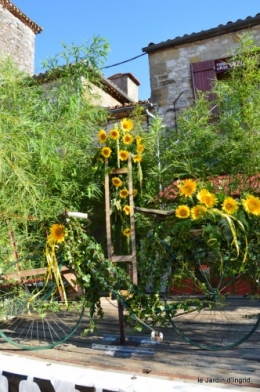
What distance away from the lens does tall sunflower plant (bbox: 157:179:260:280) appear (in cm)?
235

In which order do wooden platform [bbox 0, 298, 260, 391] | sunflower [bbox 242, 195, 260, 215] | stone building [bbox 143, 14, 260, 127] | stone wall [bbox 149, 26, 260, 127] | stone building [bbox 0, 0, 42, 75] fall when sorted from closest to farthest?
wooden platform [bbox 0, 298, 260, 391], sunflower [bbox 242, 195, 260, 215], stone building [bbox 143, 14, 260, 127], stone wall [bbox 149, 26, 260, 127], stone building [bbox 0, 0, 42, 75]

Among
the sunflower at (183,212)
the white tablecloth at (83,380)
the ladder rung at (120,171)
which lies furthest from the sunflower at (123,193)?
the white tablecloth at (83,380)

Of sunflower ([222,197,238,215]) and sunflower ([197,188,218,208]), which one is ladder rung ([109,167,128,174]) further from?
sunflower ([222,197,238,215])

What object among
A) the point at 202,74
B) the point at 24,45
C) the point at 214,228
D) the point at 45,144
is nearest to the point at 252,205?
the point at 214,228

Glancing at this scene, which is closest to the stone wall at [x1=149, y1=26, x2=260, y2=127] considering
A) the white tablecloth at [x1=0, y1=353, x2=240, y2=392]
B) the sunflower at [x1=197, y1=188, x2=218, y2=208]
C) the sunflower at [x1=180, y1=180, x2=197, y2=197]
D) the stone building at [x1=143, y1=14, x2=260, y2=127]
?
the stone building at [x1=143, y1=14, x2=260, y2=127]

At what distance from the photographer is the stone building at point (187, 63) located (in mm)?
7719

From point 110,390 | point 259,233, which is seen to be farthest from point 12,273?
point 259,233

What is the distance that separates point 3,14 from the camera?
36.6 feet

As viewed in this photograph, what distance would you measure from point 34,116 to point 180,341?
8.19 ft

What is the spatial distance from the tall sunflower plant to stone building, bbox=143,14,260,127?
546cm

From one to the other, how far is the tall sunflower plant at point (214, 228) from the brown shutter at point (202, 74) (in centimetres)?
583

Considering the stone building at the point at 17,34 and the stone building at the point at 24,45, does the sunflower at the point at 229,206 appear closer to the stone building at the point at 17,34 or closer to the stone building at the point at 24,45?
the stone building at the point at 24,45

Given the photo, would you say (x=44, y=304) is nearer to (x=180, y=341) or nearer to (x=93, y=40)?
(x=180, y=341)

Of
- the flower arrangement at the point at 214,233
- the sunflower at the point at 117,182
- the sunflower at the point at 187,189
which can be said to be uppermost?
the sunflower at the point at 117,182
